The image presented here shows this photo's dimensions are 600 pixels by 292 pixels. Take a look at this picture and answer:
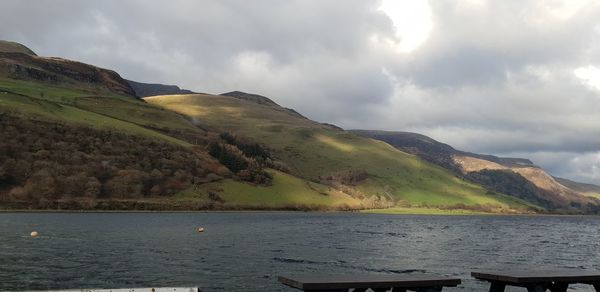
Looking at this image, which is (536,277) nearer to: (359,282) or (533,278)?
(533,278)

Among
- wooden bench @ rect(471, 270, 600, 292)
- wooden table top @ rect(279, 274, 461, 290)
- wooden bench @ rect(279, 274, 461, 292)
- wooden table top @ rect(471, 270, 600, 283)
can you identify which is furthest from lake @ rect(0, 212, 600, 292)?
wooden table top @ rect(279, 274, 461, 290)

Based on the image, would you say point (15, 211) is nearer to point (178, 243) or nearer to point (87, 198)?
point (87, 198)

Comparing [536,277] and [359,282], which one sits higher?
[536,277]

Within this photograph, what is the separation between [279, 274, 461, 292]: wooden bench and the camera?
1692cm

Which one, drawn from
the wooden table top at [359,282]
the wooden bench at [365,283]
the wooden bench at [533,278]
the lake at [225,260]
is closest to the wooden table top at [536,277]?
the wooden bench at [533,278]

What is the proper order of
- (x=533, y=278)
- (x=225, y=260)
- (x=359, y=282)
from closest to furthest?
(x=359, y=282), (x=533, y=278), (x=225, y=260)

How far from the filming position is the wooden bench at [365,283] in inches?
666

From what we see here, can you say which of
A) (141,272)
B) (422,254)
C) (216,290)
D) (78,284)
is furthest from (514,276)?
(422,254)

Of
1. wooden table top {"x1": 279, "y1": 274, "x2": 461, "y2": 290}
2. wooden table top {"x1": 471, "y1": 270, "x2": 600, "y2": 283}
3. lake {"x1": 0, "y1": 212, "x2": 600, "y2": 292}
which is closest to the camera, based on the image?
wooden table top {"x1": 279, "y1": 274, "x2": 461, "y2": 290}

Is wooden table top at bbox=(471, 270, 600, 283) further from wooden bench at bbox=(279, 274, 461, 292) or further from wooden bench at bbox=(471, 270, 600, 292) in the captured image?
wooden bench at bbox=(279, 274, 461, 292)

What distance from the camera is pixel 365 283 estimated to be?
17453 millimetres

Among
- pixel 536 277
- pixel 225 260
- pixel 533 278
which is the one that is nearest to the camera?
pixel 533 278

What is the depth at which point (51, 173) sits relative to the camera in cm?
19900

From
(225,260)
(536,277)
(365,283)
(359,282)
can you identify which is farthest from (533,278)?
(225,260)
